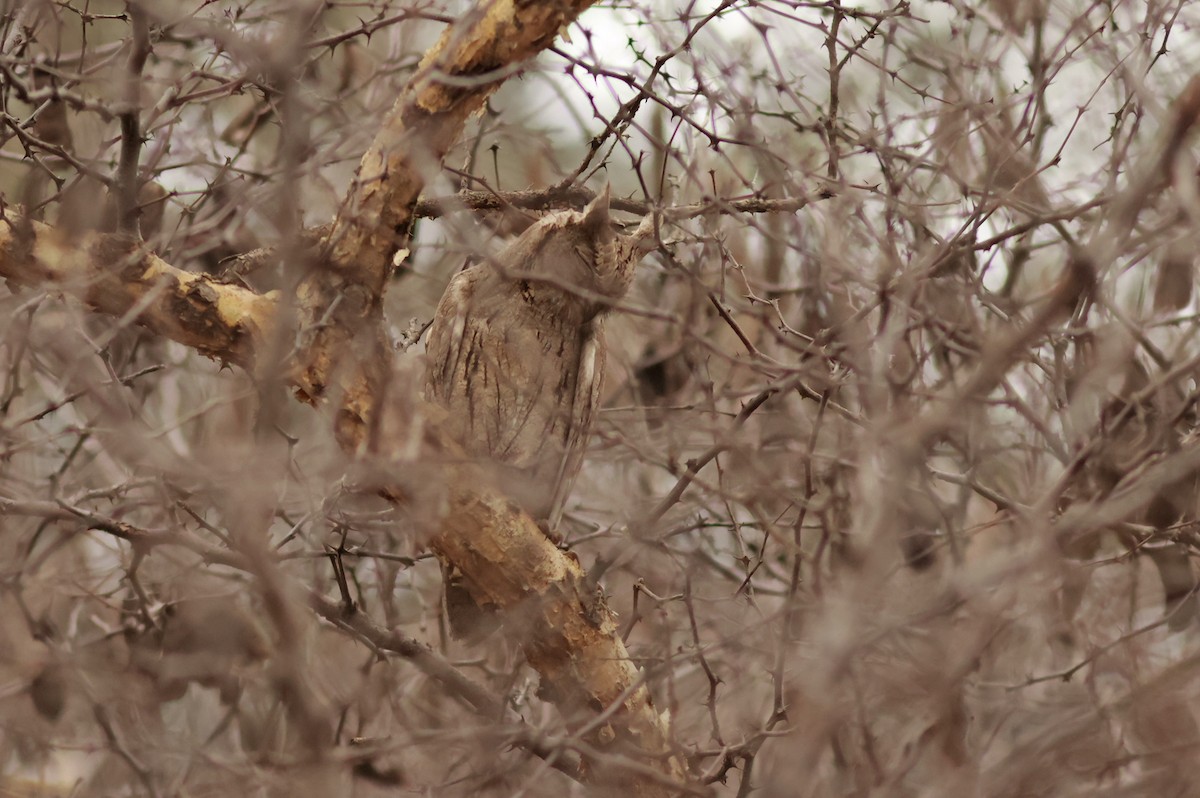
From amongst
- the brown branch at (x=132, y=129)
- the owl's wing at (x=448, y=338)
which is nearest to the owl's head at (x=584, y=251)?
the owl's wing at (x=448, y=338)

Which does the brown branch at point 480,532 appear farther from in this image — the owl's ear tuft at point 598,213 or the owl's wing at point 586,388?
the owl's ear tuft at point 598,213

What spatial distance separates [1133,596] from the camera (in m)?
3.75

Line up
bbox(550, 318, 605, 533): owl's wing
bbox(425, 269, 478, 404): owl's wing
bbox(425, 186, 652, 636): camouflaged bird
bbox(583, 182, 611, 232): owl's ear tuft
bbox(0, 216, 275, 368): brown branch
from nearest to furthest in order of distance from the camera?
bbox(0, 216, 275, 368): brown branch
bbox(583, 182, 611, 232): owl's ear tuft
bbox(425, 186, 652, 636): camouflaged bird
bbox(425, 269, 478, 404): owl's wing
bbox(550, 318, 605, 533): owl's wing

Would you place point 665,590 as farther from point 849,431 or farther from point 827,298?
point 827,298

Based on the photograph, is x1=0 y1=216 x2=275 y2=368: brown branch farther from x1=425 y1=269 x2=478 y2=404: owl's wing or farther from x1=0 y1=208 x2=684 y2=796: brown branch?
x1=425 y1=269 x2=478 y2=404: owl's wing

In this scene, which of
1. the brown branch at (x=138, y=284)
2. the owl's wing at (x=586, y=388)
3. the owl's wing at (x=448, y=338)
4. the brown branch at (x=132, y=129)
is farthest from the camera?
the owl's wing at (x=586, y=388)

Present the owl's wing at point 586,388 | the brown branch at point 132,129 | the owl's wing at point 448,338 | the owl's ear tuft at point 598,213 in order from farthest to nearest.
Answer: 1. the owl's wing at point 586,388
2. the owl's wing at point 448,338
3. the owl's ear tuft at point 598,213
4. the brown branch at point 132,129

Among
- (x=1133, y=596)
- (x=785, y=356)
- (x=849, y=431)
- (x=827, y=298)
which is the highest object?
(x=785, y=356)

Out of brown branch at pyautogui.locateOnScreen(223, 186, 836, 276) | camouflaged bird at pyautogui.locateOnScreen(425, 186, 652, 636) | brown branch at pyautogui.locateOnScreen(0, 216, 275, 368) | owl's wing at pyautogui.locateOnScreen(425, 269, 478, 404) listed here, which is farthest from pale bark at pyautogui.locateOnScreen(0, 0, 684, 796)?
owl's wing at pyautogui.locateOnScreen(425, 269, 478, 404)

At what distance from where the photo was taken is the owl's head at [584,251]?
374cm

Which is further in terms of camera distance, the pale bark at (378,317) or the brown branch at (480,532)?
the brown branch at (480,532)

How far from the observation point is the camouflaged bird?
381 cm

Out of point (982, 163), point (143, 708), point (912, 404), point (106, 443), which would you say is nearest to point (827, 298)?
point (912, 404)

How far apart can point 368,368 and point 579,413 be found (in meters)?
1.28
